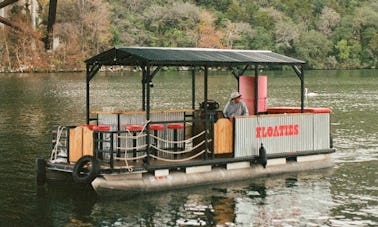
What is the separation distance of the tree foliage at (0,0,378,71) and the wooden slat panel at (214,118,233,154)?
362 ft

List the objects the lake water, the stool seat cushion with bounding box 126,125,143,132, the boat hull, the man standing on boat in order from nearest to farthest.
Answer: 1. the lake water
2. the boat hull
3. the stool seat cushion with bounding box 126,125,143,132
4. the man standing on boat

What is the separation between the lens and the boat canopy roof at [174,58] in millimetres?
21703

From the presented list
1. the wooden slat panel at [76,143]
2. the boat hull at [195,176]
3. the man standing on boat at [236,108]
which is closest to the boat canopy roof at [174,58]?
the man standing on boat at [236,108]

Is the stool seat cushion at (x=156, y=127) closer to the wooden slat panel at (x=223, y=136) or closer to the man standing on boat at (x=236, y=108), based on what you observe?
the wooden slat panel at (x=223, y=136)

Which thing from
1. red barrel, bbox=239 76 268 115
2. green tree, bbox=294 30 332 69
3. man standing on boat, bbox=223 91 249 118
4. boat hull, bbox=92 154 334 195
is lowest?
boat hull, bbox=92 154 334 195

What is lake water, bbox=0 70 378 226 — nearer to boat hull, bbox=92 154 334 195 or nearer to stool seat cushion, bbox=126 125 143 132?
boat hull, bbox=92 154 334 195

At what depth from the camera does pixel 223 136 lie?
75.4ft

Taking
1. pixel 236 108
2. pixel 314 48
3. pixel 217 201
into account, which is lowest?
pixel 217 201

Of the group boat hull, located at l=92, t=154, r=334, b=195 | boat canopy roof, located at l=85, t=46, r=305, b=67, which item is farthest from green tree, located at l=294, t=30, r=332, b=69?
boat canopy roof, located at l=85, t=46, r=305, b=67

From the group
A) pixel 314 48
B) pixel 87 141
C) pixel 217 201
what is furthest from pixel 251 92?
pixel 314 48

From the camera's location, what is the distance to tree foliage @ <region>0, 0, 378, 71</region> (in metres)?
143

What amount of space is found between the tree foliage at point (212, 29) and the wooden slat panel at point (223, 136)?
110203mm

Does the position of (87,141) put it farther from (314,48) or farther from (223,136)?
(314,48)

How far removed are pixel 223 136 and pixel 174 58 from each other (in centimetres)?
274
